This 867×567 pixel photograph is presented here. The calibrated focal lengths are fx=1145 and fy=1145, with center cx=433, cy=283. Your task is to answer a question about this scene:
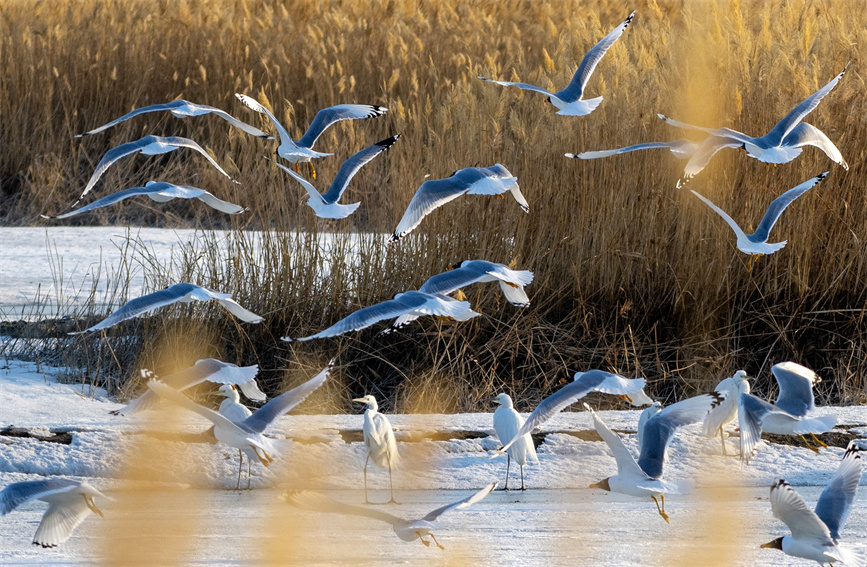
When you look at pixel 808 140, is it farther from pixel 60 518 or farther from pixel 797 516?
pixel 60 518

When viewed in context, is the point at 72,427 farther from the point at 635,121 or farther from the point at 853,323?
the point at 853,323

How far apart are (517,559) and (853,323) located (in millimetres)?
2810

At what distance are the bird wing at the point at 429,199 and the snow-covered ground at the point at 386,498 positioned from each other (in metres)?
0.66

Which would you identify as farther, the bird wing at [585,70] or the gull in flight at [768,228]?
the bird wing at [585,70]

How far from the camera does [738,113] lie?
4934 mm

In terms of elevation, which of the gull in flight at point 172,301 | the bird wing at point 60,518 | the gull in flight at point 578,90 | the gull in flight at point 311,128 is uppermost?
the gull in flight at point 578,90

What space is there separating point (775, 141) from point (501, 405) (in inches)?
52.4

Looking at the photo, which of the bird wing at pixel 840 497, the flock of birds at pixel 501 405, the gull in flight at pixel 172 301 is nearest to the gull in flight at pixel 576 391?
the flock of birds at pixel 501 405

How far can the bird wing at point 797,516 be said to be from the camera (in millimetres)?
2119

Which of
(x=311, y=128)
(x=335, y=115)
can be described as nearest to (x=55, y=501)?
(x=311, y=128)

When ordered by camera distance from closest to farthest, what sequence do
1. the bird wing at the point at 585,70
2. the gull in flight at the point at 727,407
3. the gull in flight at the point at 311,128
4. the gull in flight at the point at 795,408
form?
1. the gull in flight at the point at 795,408
2. the gull in flight at the point at 727,407
3. the gull in flight at the point at 311,128
4. the bird wing at the point at 585,70

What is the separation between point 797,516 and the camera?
2182 millimetres

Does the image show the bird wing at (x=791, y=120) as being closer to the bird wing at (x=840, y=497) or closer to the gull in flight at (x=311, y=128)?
the gull in flight at (x=311, y=128)

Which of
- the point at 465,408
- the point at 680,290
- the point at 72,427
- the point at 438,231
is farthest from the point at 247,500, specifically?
the point at 680,290
